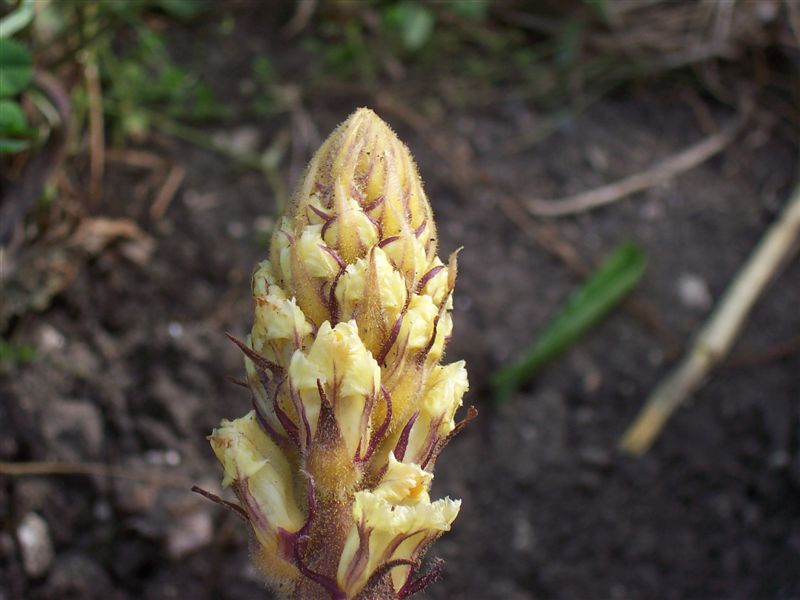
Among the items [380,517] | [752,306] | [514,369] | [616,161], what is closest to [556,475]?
[514,369]

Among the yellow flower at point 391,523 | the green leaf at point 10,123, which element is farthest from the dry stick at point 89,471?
the yellow flower at point 391,523

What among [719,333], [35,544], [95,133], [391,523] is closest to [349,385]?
[391,523]

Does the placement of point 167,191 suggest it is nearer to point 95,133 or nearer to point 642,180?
point 95,133

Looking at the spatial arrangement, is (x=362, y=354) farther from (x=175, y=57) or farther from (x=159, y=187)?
(x=175, y=57)

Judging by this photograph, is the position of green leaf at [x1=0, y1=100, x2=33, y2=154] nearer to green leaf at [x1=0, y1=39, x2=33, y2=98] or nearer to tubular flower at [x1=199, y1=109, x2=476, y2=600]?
green leaf at [x1=0, y1=39, x2=33, y2=98]

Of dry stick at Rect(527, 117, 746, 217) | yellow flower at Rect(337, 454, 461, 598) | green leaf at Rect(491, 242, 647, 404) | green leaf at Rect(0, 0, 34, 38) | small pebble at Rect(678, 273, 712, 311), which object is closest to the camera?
yellow flower at Rect(337, 454, 461, 598)

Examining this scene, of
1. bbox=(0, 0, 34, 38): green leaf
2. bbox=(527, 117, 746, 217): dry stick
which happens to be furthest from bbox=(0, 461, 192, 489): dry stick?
bbox=(527, 117, 746, 217): dry stick
